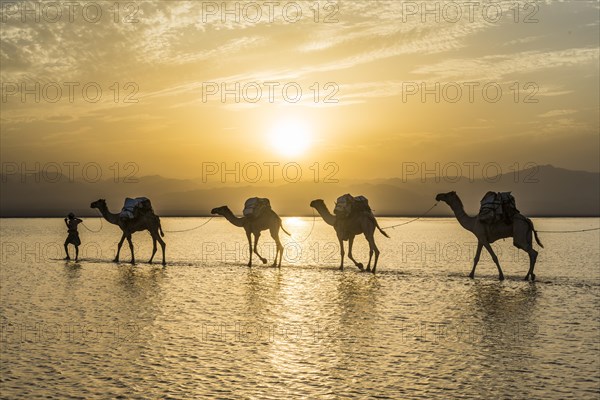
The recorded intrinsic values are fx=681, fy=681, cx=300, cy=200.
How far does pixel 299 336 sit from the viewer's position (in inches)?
433

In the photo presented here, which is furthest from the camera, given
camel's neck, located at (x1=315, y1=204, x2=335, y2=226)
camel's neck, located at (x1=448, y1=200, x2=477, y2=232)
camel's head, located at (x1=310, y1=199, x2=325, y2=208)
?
camel's head, located at (x1=310, y1=199, x2=325, y2=208)

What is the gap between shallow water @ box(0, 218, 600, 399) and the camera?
824 centimetres

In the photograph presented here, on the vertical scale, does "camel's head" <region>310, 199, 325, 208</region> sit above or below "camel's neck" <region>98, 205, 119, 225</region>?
above

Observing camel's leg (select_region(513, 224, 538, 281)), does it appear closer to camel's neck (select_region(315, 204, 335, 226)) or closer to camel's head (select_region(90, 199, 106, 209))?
camel's neck (select_region(315, 204, 335, 226))

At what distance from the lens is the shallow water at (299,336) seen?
824 centimetres

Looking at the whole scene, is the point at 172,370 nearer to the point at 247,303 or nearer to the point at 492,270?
the point at 247,303

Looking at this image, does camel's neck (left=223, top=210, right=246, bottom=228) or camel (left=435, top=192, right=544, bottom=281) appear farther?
camel's neck (left=223, top=210, right=246, bottom=228)

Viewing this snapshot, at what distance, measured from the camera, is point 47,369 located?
9.02 metres

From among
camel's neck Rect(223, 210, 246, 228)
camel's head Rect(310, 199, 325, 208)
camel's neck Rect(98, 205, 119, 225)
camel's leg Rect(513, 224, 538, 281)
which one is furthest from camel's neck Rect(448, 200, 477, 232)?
camel's neck Rect(98, 205, 119, 225)

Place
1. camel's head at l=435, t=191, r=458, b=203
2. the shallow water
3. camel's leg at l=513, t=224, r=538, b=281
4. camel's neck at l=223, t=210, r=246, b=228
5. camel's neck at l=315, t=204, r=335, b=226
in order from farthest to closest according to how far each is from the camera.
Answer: camel's neck at l=223, t=210, r=246, b=228 → camel's neck at l=315, t=204, r=335, b=226 → camel's head at l=435, t=191, r=458, b=203 → camel's leg at l=513, t=224, r=538, b=281 → the shallow water

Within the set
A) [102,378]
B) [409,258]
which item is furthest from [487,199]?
[102,378]

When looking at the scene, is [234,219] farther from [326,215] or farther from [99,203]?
[99,203]

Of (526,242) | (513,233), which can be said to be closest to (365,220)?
(513,233)

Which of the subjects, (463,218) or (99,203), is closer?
(463,218)
